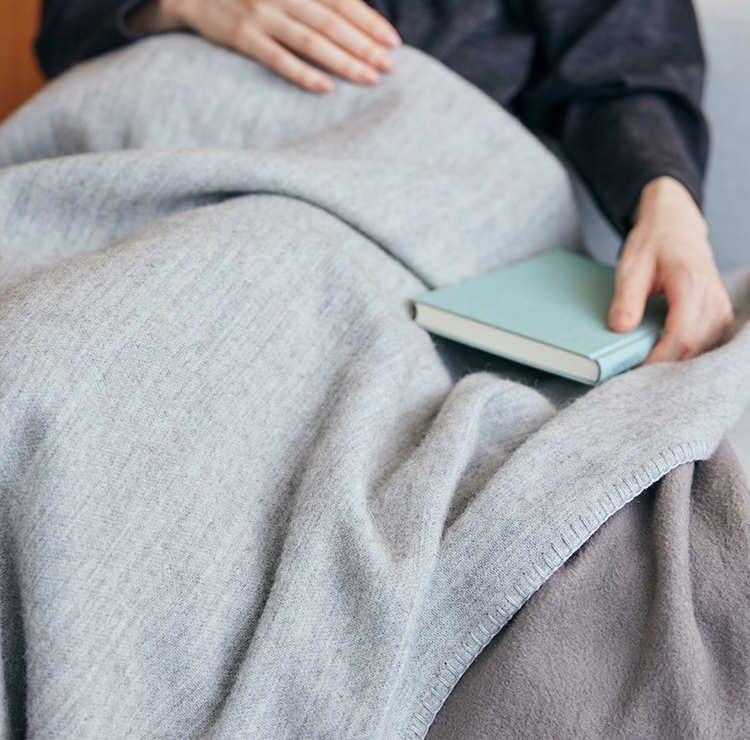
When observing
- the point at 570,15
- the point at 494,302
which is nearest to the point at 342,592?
the point at 494,302

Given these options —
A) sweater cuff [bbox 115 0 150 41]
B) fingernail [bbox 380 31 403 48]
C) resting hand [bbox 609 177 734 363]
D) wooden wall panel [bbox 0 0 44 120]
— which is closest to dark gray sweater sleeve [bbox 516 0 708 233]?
resting hand [bbox 609 177 734 363]

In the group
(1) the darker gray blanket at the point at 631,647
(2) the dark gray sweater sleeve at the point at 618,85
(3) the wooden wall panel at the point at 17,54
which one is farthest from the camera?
(3) the wooden wall panel at the point at 17,54

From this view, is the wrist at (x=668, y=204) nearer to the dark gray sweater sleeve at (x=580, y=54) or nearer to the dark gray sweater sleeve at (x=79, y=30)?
the dark gray sweater sleeve at (x=580, y=54)

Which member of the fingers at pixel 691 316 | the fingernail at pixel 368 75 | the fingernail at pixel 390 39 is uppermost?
the fingernail at pixel 390 39

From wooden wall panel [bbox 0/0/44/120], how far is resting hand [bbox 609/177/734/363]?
53.4 inches

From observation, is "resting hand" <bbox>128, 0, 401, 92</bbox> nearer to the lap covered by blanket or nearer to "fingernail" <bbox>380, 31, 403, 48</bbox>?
"fingernail" <bbox>380, 31, 403, 48</bbox>

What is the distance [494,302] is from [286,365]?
216 millimetres

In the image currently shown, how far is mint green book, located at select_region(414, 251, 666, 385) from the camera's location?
559mm

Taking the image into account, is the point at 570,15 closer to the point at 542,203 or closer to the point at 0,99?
the point at 542,203

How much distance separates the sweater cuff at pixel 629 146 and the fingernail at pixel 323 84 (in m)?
0.32

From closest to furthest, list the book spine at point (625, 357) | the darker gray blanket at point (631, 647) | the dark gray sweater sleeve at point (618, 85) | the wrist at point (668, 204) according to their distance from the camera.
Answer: the darker gray blanket at point (631, 647)
the book spine at point (625, 357)
the wrist at point (668, 204)
the dark gray sweater sleeve at point (618, 85)

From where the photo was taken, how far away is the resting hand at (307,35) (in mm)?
742

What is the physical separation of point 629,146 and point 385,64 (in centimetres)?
28

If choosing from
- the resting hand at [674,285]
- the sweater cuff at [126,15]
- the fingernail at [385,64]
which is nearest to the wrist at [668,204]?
the resting hand at [674,285]
